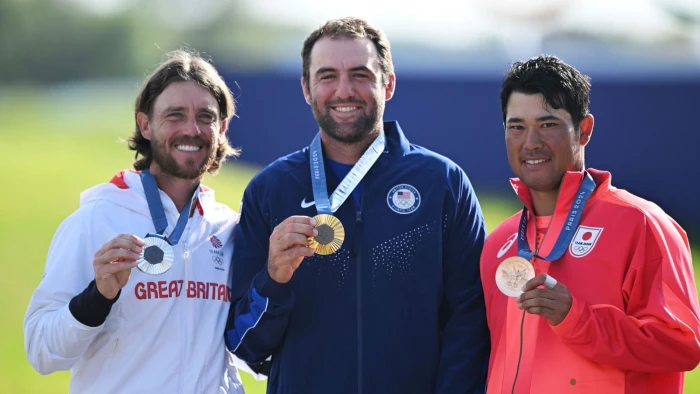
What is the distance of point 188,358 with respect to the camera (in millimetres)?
3955

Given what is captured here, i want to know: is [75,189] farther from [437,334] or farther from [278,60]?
[437,334]

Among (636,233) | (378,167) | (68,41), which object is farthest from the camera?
(68,41)

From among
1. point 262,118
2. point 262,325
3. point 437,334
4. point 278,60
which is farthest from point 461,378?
point 278,60

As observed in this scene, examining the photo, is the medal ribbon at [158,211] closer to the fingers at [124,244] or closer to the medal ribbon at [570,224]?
the fingers at [124,244]

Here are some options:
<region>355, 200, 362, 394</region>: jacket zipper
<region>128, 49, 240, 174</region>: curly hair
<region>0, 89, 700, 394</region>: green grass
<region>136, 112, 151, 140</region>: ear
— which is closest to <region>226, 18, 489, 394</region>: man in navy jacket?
<region>355, 200, 362, 394</region>: jacket zipper

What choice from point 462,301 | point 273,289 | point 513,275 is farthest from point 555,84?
point 273,289

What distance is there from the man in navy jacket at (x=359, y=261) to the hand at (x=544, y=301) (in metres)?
0.71

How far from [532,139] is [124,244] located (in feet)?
5.78

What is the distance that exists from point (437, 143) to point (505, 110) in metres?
13.3

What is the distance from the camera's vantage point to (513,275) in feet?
11.8

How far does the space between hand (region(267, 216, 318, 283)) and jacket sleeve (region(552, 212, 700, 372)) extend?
105cm

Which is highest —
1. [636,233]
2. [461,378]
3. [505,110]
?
[505,110]

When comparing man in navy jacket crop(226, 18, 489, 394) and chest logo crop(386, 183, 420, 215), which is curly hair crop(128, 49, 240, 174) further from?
chest logo crop(386, 183, 420, 215)

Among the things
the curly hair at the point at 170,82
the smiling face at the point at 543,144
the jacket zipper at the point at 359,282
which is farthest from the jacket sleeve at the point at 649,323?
the curly hair at the point at 170,82
